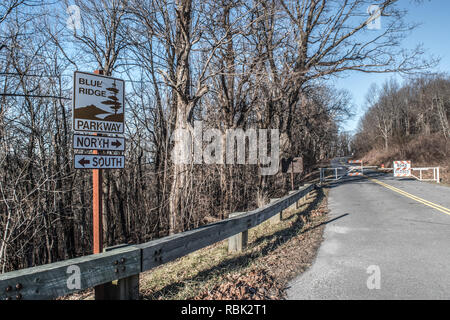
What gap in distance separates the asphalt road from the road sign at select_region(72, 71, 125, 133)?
3.27 metres

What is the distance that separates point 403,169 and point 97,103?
70.3 ft

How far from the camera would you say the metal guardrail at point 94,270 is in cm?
246

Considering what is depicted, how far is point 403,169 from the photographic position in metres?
20.1

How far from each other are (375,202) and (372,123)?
247 feet

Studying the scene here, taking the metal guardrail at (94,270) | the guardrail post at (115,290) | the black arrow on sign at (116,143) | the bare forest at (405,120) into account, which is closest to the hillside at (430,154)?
the bare forest at (405,120)

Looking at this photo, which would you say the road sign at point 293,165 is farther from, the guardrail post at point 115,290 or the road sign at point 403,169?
the road sign at point 403,169

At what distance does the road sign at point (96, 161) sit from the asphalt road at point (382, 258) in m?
2.90

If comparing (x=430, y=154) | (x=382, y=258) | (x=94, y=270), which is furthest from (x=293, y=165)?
(x=430, y=154)

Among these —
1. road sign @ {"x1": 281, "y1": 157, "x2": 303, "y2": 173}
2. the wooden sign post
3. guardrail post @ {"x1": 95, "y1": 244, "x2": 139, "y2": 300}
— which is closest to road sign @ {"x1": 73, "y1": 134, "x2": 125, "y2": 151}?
the wooden sign post

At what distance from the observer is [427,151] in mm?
31734

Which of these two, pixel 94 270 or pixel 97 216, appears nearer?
pixel 94 270

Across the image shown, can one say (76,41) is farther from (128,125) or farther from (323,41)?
(323,41)

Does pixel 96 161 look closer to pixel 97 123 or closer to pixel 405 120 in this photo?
pixel 97 123

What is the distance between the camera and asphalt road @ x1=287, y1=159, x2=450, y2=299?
3.67 meters
